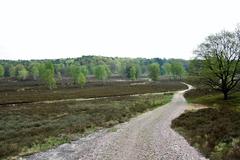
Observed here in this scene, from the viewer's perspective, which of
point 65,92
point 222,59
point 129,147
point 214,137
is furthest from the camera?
point 65,92

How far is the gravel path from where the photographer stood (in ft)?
56.7

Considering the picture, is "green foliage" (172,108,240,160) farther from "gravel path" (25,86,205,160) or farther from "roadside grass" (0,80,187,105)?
"roadside grass" (0,80,187,105)

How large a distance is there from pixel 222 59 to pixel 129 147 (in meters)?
39.5

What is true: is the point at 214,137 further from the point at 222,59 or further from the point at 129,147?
the point at 222,59

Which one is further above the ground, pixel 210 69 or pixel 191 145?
pixel 210 69

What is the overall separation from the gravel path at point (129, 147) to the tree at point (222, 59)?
30.4 meters

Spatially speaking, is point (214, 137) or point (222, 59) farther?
point (222, 59)

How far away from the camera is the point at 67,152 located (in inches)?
767

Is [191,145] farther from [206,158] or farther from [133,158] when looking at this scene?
[133,158]

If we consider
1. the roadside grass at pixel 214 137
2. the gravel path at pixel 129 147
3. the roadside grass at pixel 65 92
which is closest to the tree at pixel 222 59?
the roadside grass at pixel 214 137

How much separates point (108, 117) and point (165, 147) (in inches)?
686

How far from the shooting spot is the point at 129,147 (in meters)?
19.3

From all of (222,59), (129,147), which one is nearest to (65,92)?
(222,59)

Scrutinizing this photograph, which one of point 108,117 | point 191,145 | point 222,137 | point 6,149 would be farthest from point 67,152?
point 108,117
